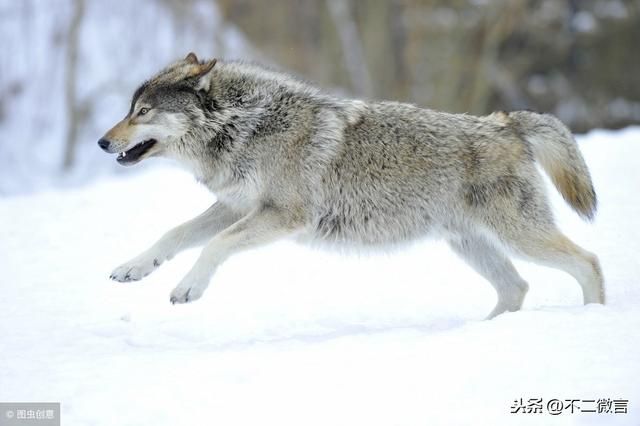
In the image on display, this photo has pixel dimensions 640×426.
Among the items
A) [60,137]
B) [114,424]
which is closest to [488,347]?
[114,424]

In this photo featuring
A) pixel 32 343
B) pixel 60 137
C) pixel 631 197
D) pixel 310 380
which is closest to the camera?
pixel 310 380

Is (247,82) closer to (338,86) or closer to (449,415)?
(449,415)

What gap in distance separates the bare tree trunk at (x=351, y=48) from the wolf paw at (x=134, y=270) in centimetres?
1691

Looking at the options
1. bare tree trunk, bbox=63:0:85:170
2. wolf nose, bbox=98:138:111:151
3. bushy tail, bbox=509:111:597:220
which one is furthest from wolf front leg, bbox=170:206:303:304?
bare tree trunk, bbox=63:0:85:170

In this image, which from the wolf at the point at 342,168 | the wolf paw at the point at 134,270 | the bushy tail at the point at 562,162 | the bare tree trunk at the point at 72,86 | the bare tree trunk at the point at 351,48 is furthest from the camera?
the bare tree trunk at the point at 351,48

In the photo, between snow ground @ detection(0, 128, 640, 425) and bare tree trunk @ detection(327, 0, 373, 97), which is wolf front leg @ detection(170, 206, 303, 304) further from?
bare tree trunk @ detection(327, 0, 373, 97)

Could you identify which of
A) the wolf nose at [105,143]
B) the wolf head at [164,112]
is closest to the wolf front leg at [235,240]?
the wolf head at [164,112]

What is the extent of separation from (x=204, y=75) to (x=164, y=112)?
358 mm

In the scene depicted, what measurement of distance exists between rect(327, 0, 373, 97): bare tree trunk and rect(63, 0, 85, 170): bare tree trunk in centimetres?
744

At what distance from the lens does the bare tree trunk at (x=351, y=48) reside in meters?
21.7

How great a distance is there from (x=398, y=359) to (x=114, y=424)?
1.42 meters

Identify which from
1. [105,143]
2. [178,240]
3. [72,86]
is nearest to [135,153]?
[105,143]

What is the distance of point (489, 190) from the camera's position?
515 cm

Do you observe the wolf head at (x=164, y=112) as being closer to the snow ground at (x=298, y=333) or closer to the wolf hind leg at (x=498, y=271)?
the snow ground at (x=298, y=333)
